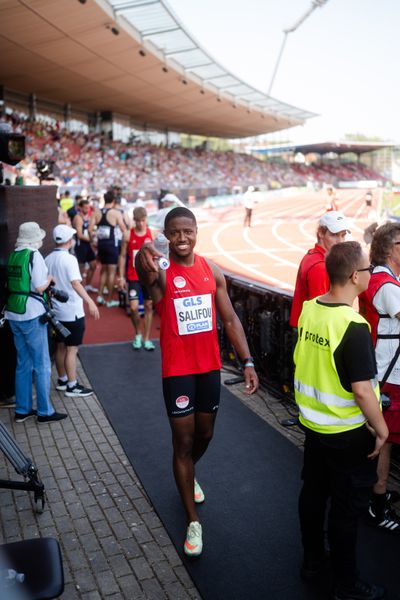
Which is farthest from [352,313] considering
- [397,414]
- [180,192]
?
[180,192]

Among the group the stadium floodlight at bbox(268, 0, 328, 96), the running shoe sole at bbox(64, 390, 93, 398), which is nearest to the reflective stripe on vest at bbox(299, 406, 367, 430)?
the running shoe sole at bbox(64, 390, 93, 398)

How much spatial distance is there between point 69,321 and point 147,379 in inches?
58.0

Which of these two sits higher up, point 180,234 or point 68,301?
point 180,234

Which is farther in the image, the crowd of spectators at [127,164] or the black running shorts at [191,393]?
the crowd of spectators at [127,164]

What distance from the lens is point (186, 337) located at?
3.56 meters

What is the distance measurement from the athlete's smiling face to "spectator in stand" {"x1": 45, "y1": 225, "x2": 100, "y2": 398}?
8.24 ft

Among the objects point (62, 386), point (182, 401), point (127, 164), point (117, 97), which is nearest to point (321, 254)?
point (182, 401)

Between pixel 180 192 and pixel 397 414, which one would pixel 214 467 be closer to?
pixel 397 414

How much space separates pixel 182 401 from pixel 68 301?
3076 millimetres

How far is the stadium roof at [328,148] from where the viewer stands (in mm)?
91688

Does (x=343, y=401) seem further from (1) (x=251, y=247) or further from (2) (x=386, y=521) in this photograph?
(1) (x=251, y=247)

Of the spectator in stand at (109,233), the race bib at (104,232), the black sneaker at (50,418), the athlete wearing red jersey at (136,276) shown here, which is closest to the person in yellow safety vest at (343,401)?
the black sneaker at (50,418)

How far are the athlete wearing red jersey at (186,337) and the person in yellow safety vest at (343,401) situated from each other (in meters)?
0.70

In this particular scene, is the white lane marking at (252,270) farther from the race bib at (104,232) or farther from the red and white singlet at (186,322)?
the red and white singlet at (186,322)
